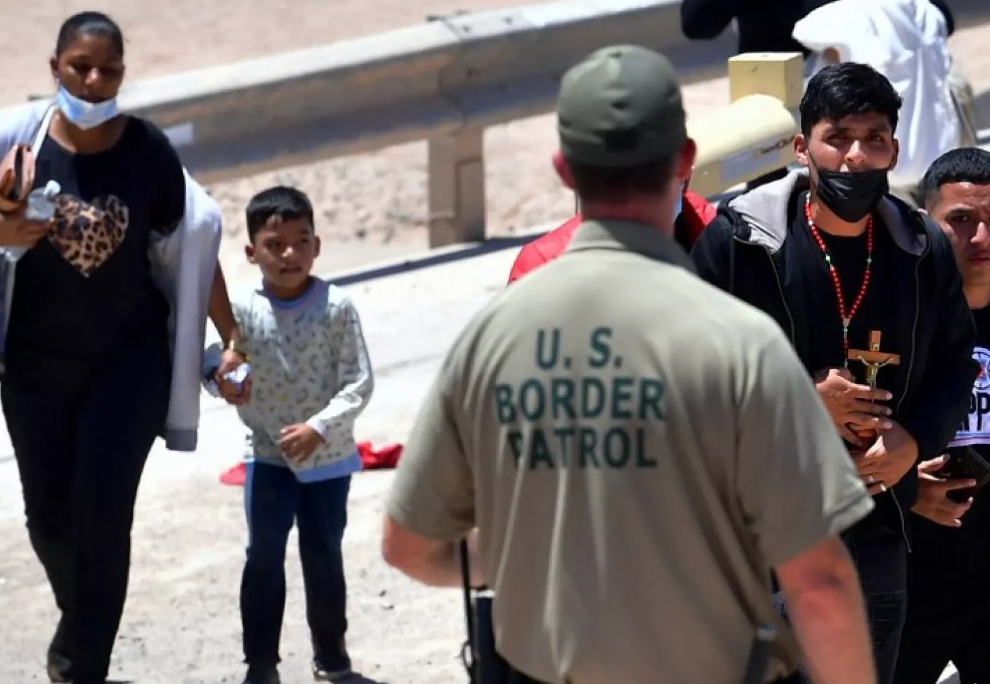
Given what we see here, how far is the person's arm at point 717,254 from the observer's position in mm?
4289

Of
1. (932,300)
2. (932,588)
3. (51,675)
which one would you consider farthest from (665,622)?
(51,675)

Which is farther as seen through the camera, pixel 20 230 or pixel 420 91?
pixel 420 91

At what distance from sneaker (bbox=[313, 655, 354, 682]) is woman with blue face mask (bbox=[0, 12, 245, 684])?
59cm

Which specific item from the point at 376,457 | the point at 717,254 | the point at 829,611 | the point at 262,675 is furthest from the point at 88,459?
the point at 829,611

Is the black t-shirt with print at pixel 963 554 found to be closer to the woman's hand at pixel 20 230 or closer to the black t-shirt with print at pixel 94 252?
the black t-shirt with print at pixel 94 252

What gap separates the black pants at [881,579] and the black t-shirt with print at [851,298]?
0.32 metres

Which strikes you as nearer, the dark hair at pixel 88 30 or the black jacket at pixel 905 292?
the black jacket at pixel 905 292

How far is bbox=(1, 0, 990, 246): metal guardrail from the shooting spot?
928 cm

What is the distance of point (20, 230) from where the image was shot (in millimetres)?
5523

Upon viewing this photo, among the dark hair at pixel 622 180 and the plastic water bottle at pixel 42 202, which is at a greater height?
the dark hair at pixel 622 180

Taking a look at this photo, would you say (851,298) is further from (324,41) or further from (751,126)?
(324,41)

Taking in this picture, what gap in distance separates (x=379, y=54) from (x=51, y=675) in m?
4.30

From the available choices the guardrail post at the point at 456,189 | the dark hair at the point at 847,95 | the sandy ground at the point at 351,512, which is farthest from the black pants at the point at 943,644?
the guardrail post at the point at 456,189

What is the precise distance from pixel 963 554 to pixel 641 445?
2.14m
